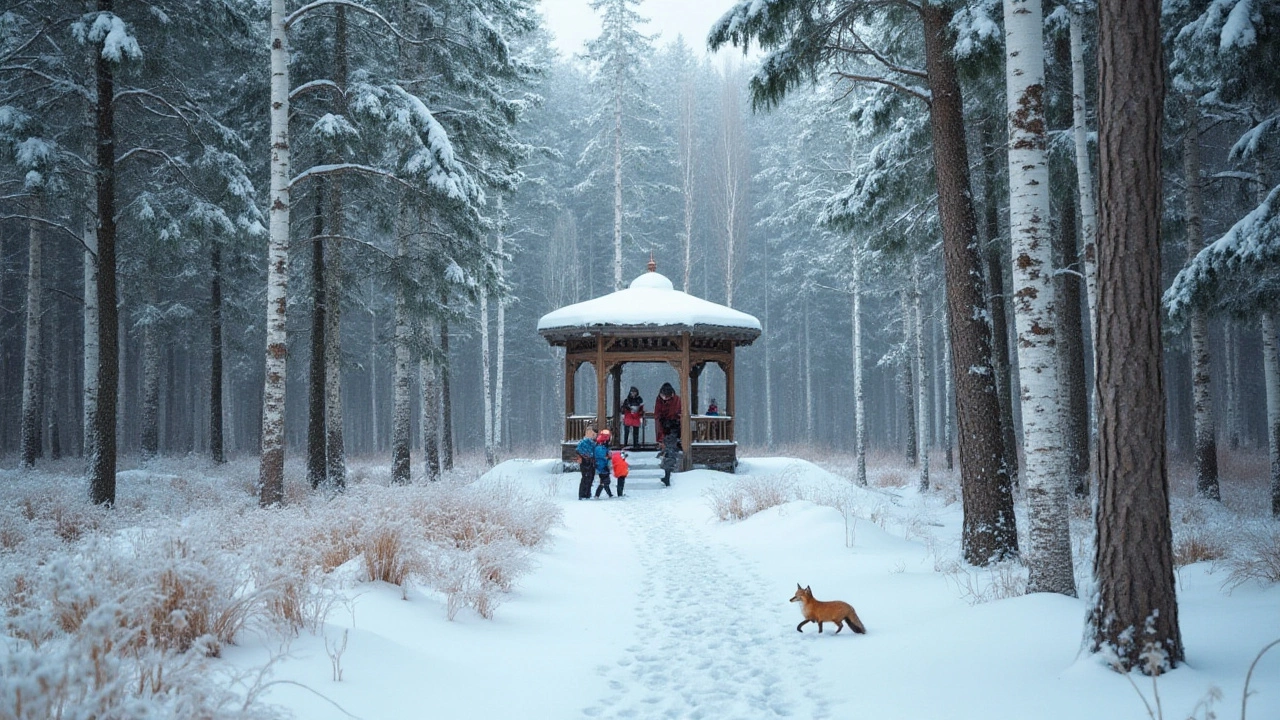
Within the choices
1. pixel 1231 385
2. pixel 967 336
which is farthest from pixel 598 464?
pixel 1231 385

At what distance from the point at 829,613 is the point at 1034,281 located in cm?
301

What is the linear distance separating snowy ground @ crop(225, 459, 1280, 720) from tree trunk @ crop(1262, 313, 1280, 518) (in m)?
6.97

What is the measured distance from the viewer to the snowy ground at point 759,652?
3.42 m

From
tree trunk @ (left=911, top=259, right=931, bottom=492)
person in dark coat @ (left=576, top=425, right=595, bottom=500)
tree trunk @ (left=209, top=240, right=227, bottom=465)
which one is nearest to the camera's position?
person in dark coat @ (left=576, top=425, right=595, bottom=500)

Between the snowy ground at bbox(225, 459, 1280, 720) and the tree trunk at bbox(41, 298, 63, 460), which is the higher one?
the tree trunk at bbox(41, 298, 63, 460)

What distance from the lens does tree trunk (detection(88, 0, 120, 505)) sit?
9719 mm

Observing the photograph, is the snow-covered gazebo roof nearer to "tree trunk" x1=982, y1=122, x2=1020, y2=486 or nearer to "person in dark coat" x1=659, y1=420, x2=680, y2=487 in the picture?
"person in dark coat" x1=659, y1=420, x2=680, y2=487

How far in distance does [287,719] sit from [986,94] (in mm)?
12336

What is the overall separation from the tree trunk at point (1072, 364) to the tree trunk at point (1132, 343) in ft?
29.1

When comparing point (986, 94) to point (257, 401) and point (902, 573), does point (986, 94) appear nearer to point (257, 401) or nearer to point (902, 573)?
point (902, 573)

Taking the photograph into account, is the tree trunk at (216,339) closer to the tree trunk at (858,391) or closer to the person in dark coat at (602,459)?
the person in dark coat at (602,459)

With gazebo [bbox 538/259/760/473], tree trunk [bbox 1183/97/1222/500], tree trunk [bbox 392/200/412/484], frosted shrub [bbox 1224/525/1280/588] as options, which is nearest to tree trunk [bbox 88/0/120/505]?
tree trunk [bbox 392/200/412/484]

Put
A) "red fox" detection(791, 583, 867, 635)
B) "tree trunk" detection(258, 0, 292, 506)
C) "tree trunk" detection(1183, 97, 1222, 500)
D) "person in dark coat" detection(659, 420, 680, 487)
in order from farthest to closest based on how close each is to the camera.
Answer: "person in dark coat" detection(659, 420, 680, 487) < "tree trunk" detection(1183, 97, 1222, 500) < "tree trunk" detection(258, 0, 292, 506) < "red fox" detection(791, 583, 867, 635)

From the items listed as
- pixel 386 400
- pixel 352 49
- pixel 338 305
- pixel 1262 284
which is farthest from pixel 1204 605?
pixel 386 400
